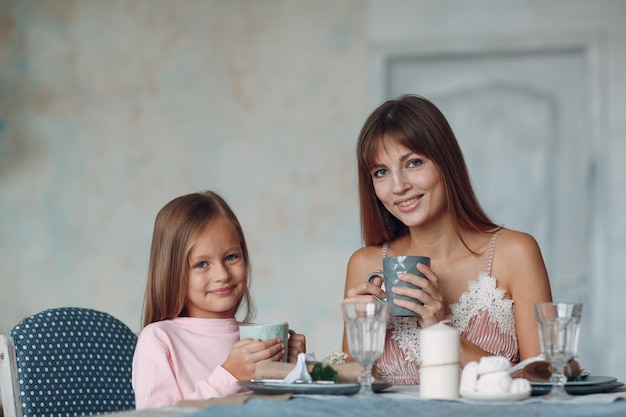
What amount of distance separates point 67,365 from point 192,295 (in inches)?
12.0

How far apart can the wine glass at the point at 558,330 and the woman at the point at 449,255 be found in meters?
0.55

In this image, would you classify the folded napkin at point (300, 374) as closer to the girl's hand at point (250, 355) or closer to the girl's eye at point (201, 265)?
the girl's hand at point (250, 355)

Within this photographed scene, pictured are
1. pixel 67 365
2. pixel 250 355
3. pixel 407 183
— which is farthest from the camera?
pixel 407 183

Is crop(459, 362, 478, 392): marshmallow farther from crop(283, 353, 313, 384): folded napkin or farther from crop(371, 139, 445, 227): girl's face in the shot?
crop(371, 139, 445, 227): girl's face

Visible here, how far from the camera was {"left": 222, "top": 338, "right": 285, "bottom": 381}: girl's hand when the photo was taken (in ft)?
5.49

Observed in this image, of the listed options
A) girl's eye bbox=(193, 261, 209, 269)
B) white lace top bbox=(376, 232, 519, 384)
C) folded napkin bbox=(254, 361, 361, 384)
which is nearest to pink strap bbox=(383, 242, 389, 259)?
white lace top bbox=(376, 232, 519, 384)

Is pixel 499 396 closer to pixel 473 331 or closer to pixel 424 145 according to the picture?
pixel 473 331

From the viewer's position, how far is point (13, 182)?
5.02 meters

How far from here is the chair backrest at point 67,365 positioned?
73.4 inches

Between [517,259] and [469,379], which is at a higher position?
[517,259]

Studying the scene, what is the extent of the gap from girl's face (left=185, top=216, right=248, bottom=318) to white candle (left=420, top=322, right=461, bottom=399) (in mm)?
657

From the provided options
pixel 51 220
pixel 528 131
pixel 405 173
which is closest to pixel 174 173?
pixel 51 220

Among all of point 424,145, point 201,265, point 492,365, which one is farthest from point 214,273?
point 492,365

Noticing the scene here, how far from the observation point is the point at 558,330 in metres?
1.44
